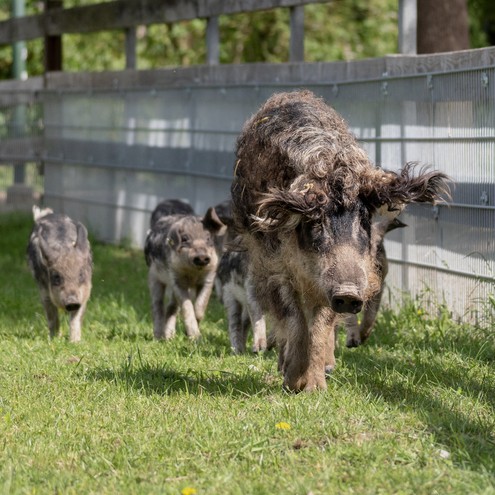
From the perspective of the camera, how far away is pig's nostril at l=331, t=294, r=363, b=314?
6809mm

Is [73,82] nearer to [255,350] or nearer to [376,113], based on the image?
[376,113]

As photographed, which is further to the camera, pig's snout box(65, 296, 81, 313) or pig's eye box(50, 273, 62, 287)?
pig's eye box(50, 273, 62, 287)

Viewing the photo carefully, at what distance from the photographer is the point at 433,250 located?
1095 centimetres

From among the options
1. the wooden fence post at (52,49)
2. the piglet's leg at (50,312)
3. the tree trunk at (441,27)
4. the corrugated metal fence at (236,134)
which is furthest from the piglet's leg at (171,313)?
the wooden fence post at (52,49)

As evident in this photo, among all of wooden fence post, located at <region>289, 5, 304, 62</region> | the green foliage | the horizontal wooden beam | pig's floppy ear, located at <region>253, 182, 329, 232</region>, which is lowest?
pig's floppy ear, located at <region>253, 182, 329, 232</region>

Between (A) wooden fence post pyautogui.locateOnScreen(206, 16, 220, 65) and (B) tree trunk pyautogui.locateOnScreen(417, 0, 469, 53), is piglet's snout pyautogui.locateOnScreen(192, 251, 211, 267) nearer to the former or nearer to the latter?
(A) wooden fence post pyautogui.locateOnScreen(206, 16, 220, 65)

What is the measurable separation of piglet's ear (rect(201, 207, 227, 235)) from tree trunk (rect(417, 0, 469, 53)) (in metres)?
6.32

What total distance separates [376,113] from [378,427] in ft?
19.0

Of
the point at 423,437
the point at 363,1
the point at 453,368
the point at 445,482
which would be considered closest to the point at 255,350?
the point at 453,368

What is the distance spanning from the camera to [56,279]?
1105 cm

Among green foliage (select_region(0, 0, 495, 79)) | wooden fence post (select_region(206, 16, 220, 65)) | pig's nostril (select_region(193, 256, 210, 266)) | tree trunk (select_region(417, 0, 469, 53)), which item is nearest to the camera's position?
pig's nostril (select_region(193, 256, 210, 266))

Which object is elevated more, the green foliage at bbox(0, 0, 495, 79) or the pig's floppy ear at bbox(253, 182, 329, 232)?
the green foliage at bbox(0, 0, 495, 79)

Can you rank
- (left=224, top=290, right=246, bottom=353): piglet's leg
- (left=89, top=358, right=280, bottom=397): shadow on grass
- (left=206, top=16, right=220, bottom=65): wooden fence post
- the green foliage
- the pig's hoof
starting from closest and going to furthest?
(left=89, top=358, right=280, bottom=397): shadow on grass, the pig's hoof, (left=224, top=290, right=246, bottom=353): piglet's leg, (left=206, top=16, right=220, bottom=65): wooden fence post, the green foliage

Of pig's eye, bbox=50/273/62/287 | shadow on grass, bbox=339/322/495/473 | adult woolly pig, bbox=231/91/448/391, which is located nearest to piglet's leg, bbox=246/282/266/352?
shadow on grass, bbox=339/322/495/473
